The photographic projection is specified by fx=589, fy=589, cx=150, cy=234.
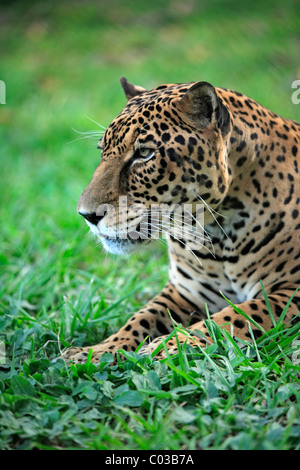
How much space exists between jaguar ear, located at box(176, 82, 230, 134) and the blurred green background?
1.41m

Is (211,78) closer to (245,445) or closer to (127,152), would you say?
(127,152)

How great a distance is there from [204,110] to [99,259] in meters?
3.05

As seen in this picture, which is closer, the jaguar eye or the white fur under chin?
the jaguar eye

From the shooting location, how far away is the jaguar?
4051mm

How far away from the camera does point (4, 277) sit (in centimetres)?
605

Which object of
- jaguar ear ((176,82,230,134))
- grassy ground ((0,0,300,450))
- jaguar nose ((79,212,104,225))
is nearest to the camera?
grassy ground ((0,0,300,450))

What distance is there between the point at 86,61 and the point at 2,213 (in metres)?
8.30

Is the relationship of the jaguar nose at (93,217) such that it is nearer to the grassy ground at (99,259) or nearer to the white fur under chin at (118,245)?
the white fur under chin at (118,245)

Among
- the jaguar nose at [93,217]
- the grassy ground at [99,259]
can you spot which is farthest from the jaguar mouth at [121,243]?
the grassy ground at [99,259]

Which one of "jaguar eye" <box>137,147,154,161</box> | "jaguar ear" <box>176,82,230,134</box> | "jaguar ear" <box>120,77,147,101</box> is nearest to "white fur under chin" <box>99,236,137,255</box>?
"jaguar eye" <box>137,147,154,161</box>

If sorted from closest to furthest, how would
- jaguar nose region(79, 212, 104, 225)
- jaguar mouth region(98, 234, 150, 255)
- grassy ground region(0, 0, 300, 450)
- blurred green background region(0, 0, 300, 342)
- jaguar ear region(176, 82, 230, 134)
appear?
1. grassy ground region(0, 0, 300, 450)
2. jaguar ear region(176, 82, 230, 134)
3. jaguar nose region(79, 212, 104, 225)
4. jaguar mouth region(98, 234, 150, 255)
5. blurred green background region(0, 0, 300, 342)

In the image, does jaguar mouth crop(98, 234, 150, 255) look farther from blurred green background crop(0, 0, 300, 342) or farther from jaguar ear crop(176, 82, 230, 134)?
jaguar ear crop(176, 82, 230, 134)

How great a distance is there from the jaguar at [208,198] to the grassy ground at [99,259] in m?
0.29

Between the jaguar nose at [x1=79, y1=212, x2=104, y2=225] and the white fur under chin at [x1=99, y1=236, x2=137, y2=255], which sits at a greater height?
A: the jaguar nose at [x1=79, y1=212, x2=104, y2=225]
